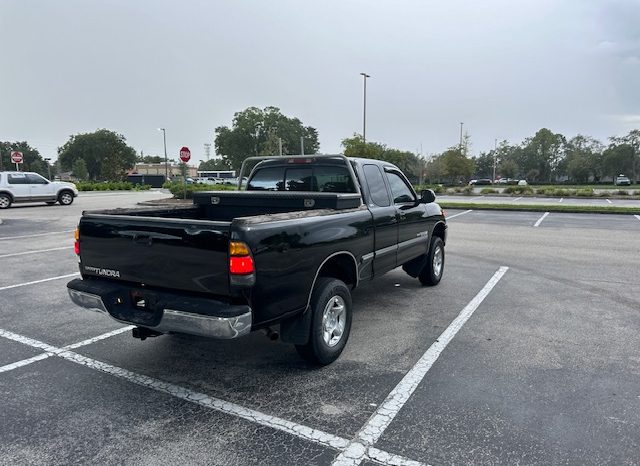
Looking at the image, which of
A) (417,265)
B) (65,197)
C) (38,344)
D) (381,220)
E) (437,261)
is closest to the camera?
(38,344)

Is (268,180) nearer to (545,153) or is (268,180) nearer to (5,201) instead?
(5,201)

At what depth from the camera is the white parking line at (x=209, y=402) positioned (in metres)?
2.85

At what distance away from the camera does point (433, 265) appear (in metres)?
6.82

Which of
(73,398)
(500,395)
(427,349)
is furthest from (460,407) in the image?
(73,398)

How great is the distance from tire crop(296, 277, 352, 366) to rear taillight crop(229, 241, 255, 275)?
0.88 meters

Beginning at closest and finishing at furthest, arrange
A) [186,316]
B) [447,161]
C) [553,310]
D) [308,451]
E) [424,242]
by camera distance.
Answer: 1. [308,451]
2. [186,316]
3. [553,310]
4. [424,242]
5. [447,161]

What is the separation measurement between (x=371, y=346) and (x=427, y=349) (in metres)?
0.54

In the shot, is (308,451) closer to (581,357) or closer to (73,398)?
(73,398)

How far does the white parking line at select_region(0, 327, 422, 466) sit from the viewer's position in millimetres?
2848

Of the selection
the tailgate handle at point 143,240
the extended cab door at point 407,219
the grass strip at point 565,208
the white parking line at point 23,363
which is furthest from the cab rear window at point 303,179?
the grass strip at point 565,208

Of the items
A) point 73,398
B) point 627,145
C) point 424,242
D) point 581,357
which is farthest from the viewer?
point 627,145

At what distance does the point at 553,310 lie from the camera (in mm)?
5770

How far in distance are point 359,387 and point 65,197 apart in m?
23.2

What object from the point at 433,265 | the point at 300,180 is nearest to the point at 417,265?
the point at 433,265
